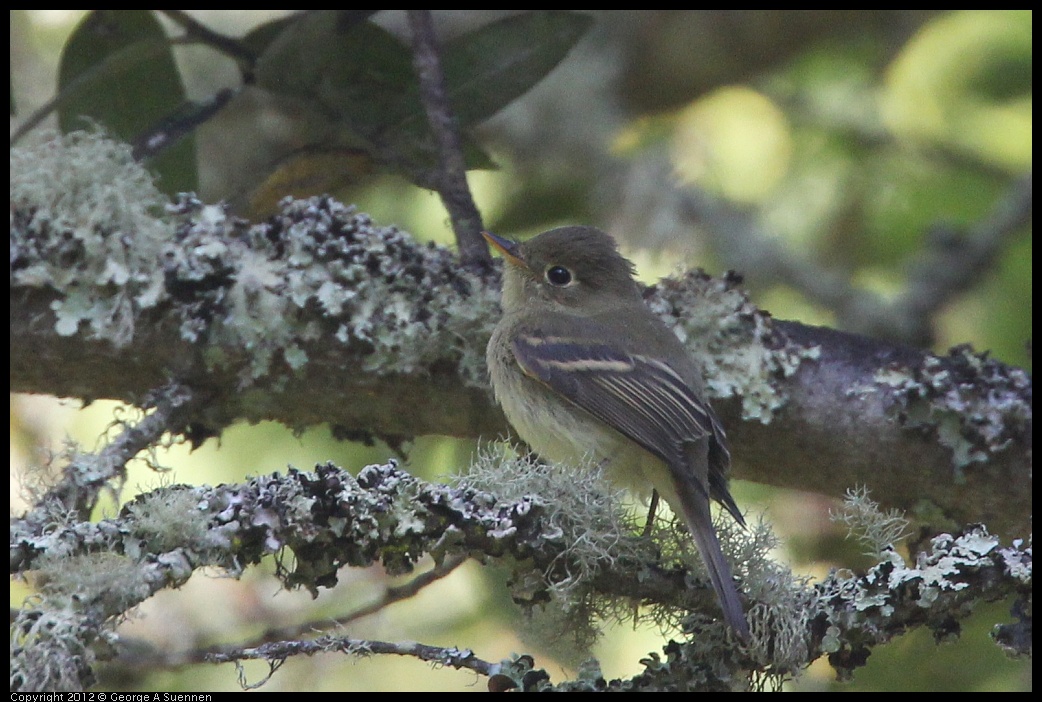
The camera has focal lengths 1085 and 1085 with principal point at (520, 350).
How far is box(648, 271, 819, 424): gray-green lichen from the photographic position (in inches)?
131

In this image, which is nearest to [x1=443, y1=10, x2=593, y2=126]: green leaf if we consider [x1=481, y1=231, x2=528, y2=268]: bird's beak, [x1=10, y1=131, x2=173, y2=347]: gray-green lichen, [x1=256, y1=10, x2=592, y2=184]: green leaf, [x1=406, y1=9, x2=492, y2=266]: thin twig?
[x1=256, y1=10, x2=592, y2=184]: green leaf

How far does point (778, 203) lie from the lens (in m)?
5.86

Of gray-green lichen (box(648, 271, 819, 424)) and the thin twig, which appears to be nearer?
gray-green lichen (box(648, 271, 819, 424))

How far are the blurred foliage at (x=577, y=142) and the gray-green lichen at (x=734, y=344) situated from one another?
220 mm

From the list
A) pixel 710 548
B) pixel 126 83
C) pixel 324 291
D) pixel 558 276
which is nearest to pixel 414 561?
pixel 710 548

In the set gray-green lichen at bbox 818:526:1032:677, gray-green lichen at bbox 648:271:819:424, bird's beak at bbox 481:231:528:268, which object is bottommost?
gray-green lichen at bbox 818:526:1032:677

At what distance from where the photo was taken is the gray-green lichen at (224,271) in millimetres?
3076

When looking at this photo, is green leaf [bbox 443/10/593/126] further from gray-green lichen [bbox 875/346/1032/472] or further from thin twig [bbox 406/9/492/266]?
gray-green lichen [bbox 875/346/1032/472]

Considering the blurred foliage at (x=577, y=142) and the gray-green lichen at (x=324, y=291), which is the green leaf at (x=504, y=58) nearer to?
the blurred foliage at (x=577, y=142)

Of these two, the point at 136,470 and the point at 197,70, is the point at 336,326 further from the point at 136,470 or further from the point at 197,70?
the point at 197,70

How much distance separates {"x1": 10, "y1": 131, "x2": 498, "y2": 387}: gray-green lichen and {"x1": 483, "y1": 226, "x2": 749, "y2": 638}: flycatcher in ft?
0.60

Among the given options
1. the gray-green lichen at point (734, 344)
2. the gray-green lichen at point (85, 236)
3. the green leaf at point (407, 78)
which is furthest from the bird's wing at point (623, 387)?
the gray-green lichen at point (85, 236)

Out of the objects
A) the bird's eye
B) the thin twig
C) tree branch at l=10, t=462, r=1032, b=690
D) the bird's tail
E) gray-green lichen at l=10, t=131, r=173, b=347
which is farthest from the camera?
the bird's eye

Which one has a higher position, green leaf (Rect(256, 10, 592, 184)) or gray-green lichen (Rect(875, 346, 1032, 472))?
green leaf (Rect(256, 10, 592, 184))
